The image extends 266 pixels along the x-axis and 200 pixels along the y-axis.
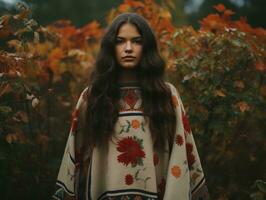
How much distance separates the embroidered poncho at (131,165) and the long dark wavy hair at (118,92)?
1.5 inches

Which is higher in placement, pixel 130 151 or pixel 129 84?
pixel 129 84

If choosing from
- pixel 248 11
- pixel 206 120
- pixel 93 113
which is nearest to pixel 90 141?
pixel 93 113

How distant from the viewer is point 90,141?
287 cm

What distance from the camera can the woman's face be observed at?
286cm

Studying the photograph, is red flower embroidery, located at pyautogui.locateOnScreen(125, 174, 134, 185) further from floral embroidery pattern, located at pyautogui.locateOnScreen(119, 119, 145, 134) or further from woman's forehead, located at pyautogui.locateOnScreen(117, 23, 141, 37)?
woman's forehead, located at pyautogui.locateOnScreen(117, 23, 141, 37)

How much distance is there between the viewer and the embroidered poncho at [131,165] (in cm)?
278

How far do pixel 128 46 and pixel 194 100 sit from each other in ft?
3.23

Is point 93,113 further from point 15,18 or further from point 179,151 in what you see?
point 15,18

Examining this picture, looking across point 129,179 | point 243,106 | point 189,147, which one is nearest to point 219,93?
point 243,106

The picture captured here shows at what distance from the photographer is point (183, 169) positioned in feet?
9.23

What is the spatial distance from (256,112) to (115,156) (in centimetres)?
142

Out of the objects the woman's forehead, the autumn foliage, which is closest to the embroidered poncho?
the woman's forehead

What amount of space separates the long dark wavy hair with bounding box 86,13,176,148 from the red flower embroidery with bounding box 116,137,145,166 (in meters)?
0.09

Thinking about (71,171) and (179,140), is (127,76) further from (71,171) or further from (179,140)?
(71,171)
